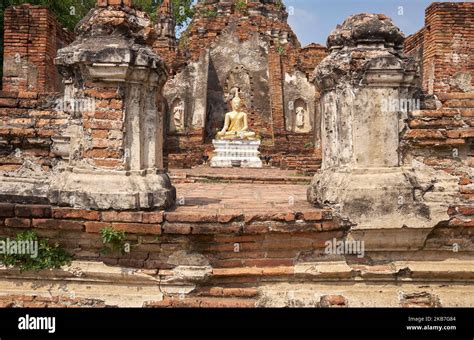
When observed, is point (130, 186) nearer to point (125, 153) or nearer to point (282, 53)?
point (125, 153)

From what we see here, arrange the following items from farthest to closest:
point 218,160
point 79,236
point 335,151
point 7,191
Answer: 1. point 218,160
2. point 335,151
3. point 7,191
4. point 79,236

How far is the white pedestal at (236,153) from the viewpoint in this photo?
15633 millimetres

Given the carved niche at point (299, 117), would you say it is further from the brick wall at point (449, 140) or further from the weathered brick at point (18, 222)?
the weathered brick at point (18, 222)

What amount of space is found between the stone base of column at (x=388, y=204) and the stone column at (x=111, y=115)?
5.56 feet

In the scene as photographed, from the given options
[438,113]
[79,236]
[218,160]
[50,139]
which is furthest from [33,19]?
[438,113]

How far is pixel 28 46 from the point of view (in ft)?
42.5

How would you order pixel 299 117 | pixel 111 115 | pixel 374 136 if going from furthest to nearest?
pixel 299 117 < pixel 374 136 < pixel 111 115

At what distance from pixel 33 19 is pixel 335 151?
1094 centimetres

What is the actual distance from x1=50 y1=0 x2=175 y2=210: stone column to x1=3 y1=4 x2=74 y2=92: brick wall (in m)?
9.46

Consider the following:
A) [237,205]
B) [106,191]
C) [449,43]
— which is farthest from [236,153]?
[106,191]

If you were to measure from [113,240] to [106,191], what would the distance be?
0.44 m

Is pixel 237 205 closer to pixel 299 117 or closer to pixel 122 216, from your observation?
pixel 122 216

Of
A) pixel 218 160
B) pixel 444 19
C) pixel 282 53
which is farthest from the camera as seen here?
pixel 282 53

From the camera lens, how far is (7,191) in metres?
4.43
